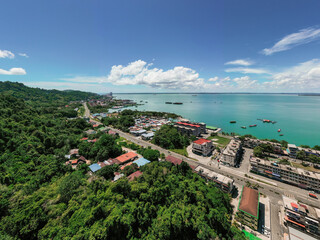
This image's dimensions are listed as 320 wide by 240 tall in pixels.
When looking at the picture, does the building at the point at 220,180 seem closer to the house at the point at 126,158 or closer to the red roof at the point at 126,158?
the house at the point at 126,158

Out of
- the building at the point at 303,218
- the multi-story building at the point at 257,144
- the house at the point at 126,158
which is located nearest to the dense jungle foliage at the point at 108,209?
the building at the point at 303,218

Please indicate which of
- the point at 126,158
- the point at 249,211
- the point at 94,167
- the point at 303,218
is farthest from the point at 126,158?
the point at 303,218

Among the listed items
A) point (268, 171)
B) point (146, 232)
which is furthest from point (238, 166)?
point (146, 232)

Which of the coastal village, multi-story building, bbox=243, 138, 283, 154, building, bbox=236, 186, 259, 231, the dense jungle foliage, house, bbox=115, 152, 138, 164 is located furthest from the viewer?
multi-story building, bbox=243, 138, 283, 154

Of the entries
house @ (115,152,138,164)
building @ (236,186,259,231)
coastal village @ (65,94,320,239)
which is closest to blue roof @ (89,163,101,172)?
coastal village @ (65,94,320,239)

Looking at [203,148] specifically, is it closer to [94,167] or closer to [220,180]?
[220,180]

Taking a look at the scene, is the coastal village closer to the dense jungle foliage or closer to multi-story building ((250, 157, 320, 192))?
multi-story building ((250, 157, 320, 192))
